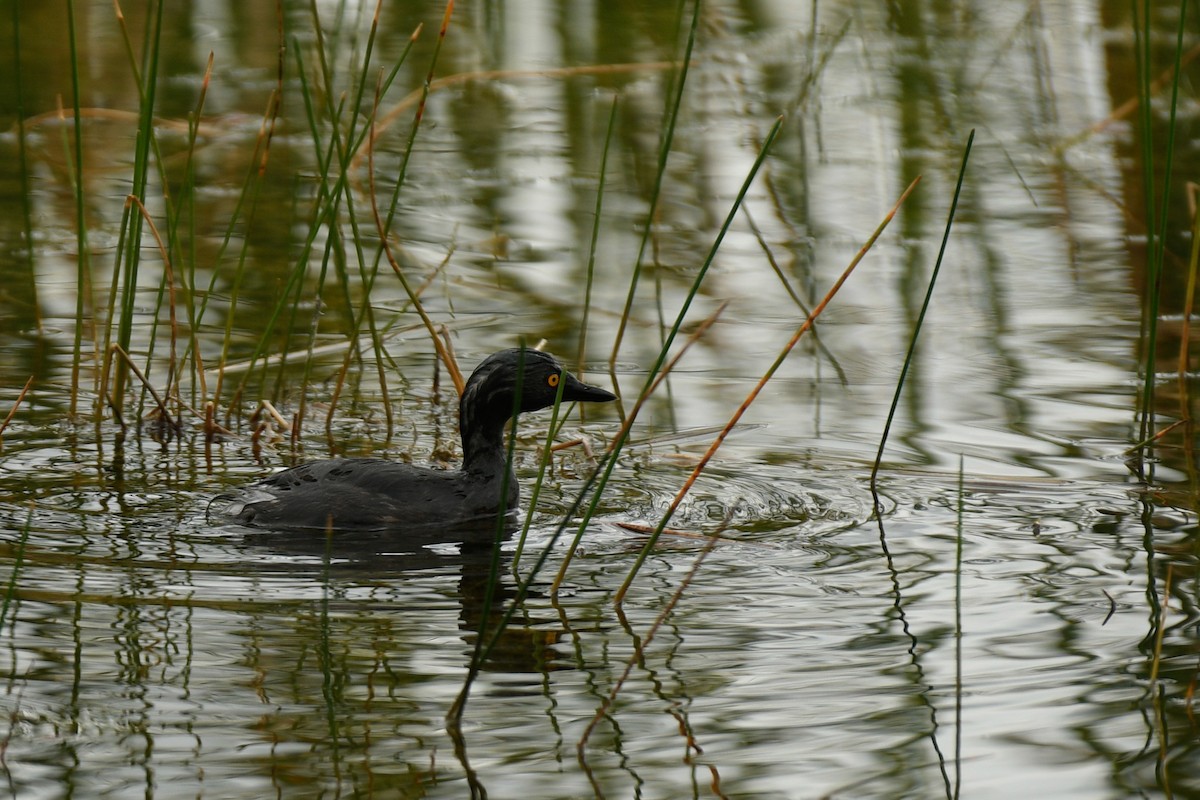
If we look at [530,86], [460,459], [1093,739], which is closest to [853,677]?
[1093,739]

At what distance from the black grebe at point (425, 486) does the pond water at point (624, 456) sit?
0.18 m

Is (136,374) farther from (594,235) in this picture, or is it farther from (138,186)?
(594,235)

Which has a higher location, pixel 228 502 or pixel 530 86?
pixel 530 86

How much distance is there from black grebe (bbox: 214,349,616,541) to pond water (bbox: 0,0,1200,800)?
6.9 inches

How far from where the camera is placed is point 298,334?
26.9 ft

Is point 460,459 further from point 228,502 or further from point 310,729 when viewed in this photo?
point 310,729

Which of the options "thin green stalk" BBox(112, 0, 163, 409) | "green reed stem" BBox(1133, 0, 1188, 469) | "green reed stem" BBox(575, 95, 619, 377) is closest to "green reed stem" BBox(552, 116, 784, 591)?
"green reed stem" BBox(575, 95, 619, 377)

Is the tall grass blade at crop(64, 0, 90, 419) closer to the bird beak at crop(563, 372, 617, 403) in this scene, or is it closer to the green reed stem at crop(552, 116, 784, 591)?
the bird beak at crop(563, 372, 617, 403)

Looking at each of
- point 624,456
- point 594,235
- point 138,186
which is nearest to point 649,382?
point 594,235

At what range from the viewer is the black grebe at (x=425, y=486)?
19.1 feet

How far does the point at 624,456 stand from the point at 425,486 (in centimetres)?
95

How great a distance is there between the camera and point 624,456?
6.67m

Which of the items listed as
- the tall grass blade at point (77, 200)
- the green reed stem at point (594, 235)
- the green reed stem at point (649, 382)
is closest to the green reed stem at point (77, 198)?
the tall grass blade at point (77, 200)

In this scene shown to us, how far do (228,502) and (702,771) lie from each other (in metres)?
2.52
